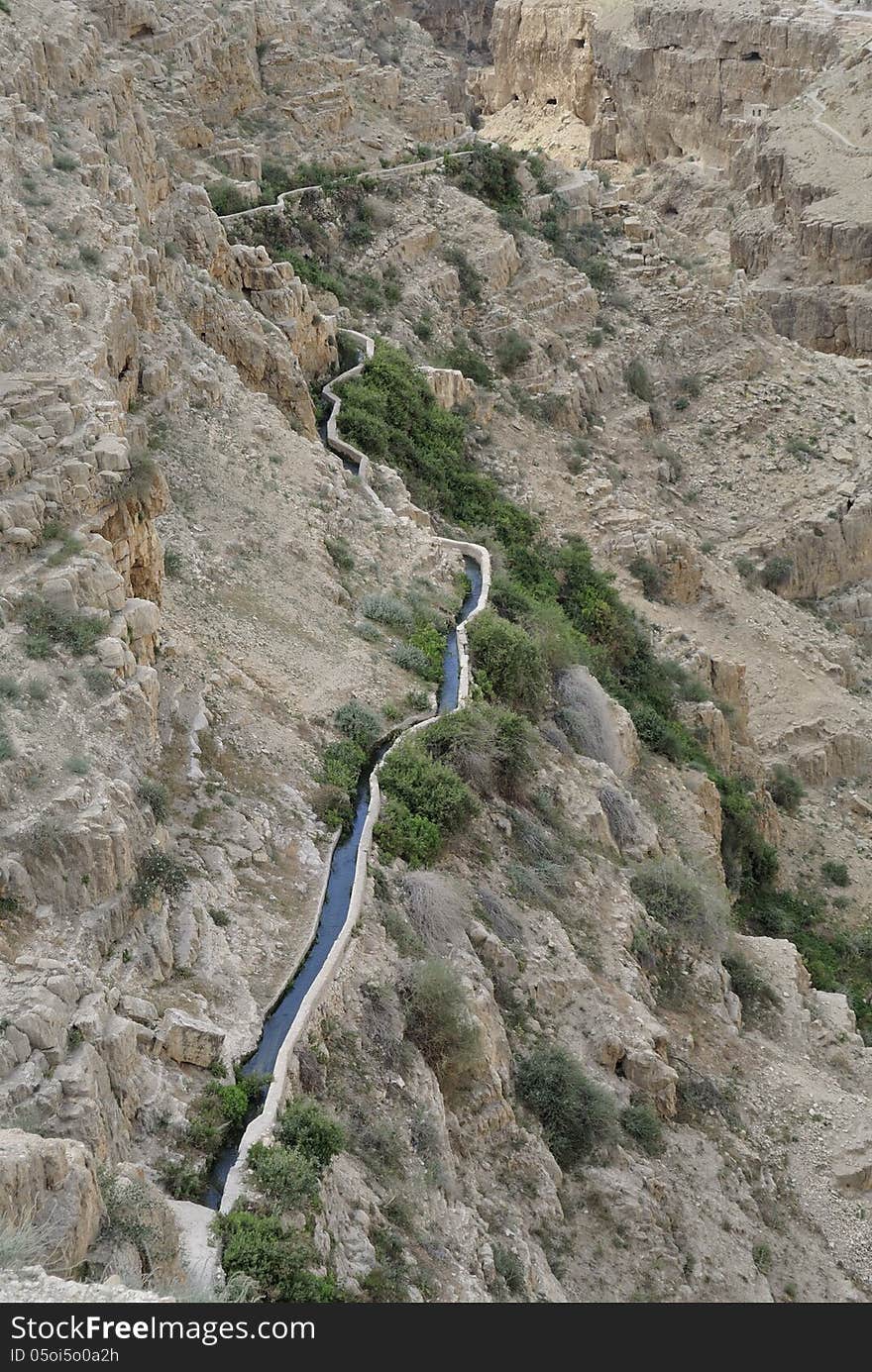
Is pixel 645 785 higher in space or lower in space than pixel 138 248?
lower

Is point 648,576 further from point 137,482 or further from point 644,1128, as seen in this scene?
point 644,1128

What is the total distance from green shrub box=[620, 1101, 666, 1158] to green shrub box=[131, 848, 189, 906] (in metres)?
5.66

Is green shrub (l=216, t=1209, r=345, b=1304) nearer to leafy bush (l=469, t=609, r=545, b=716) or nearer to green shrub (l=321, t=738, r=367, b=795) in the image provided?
green shrub (l=321, t=738, r=367, b=795)

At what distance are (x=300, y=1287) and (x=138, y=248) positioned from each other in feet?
56.8

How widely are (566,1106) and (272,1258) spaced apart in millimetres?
5535

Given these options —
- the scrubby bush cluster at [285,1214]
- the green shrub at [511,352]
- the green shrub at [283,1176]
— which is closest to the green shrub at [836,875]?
the green shrub at [511,352]

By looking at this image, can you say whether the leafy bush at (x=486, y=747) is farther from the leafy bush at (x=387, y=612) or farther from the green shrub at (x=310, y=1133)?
the green shrub at (x=310, y=1133)

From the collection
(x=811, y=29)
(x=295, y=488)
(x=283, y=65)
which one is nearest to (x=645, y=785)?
(x=295, y=488)

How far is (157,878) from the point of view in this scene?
49.3 ft

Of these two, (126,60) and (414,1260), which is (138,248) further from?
(414,1260)

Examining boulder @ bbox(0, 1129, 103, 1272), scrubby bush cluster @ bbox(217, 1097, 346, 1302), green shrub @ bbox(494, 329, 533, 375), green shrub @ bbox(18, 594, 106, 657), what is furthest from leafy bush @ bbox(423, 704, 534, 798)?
green shrub @ bbox(494, 329, 533, 375)

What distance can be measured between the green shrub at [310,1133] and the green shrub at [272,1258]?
1025 mm

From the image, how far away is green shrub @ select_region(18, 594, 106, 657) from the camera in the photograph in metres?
15.8

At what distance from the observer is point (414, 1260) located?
13422 millimetres
